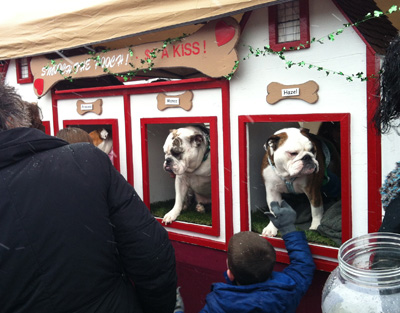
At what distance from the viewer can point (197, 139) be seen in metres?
2.90

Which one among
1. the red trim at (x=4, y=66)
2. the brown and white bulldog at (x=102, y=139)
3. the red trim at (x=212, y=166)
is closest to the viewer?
the red trim at (x=212, y=166)

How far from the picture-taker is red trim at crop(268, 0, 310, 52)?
2.12m

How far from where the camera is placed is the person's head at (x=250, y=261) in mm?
1713

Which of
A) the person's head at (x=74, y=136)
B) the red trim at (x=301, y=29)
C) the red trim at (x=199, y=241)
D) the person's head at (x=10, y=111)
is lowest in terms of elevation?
the red trim at (x=199, y=241)

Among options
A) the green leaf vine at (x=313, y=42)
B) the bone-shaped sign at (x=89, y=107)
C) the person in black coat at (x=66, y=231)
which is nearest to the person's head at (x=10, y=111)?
the person in black coat at (x=66, y=231)

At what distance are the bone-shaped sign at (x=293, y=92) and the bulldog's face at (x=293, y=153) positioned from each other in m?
0.26

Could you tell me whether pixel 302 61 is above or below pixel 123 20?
below

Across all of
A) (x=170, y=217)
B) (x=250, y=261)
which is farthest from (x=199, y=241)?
(x=250, y=261)

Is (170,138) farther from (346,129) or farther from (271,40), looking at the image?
(346,129)

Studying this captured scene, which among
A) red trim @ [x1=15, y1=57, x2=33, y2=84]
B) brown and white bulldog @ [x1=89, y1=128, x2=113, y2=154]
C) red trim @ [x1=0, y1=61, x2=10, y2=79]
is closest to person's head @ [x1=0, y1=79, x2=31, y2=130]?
brown and white bulldog @ [x1=89, y1=128, x2=113, y2=154]

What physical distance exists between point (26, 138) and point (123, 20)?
1.69 metres

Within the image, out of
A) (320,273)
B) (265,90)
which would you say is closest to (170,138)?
(265,90)

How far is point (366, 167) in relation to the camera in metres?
2.02

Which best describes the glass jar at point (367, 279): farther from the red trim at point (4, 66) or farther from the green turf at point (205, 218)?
the red trim at point (4, 66)
